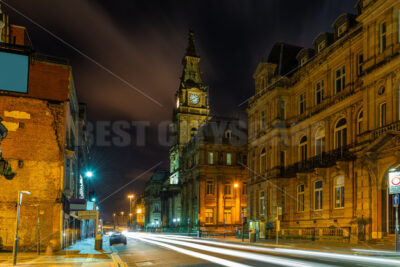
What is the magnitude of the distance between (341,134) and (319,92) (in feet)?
18.7

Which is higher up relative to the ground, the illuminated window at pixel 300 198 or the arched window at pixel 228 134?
the arched window at pixel 228 134

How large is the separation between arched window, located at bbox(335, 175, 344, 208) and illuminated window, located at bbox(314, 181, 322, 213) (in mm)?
2637

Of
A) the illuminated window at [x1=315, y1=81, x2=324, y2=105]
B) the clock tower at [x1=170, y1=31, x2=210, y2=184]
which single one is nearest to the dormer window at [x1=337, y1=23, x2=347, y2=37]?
the illuminated window at [x1=315, y1=81, x2=324, y2=105]

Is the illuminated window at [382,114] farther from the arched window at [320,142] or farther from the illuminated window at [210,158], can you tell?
the illuminated window at [210,158]

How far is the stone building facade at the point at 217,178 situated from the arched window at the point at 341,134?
1525 inches

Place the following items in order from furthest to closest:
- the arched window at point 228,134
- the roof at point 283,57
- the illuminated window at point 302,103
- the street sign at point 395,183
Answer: the arched window at point 228,134, the roof at point 283,57, the illuminated window at point 302,103, the street sign at point 395,183

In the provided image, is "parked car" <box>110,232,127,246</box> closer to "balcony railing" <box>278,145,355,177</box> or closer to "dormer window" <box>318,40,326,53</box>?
"balcony railing" <box>278,145,355,177</box>

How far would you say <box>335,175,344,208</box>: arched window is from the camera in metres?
31.1

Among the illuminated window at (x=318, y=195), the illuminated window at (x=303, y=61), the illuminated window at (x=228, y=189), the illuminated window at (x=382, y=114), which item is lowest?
the illuminated window at (x=228, y=189)

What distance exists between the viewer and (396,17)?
2428 centimetres

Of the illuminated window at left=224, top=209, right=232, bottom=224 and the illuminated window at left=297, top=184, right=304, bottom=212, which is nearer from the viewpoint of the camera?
the illuminated window at left=297, top=184, right=304, bottom=212

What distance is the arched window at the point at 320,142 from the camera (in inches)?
1369

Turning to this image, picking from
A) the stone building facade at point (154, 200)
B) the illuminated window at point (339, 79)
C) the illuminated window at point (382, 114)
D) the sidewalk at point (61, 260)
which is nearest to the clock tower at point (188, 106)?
the stone building facade at point (154, 200)

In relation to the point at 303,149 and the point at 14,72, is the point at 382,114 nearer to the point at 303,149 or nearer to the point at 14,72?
the point at 303,149
